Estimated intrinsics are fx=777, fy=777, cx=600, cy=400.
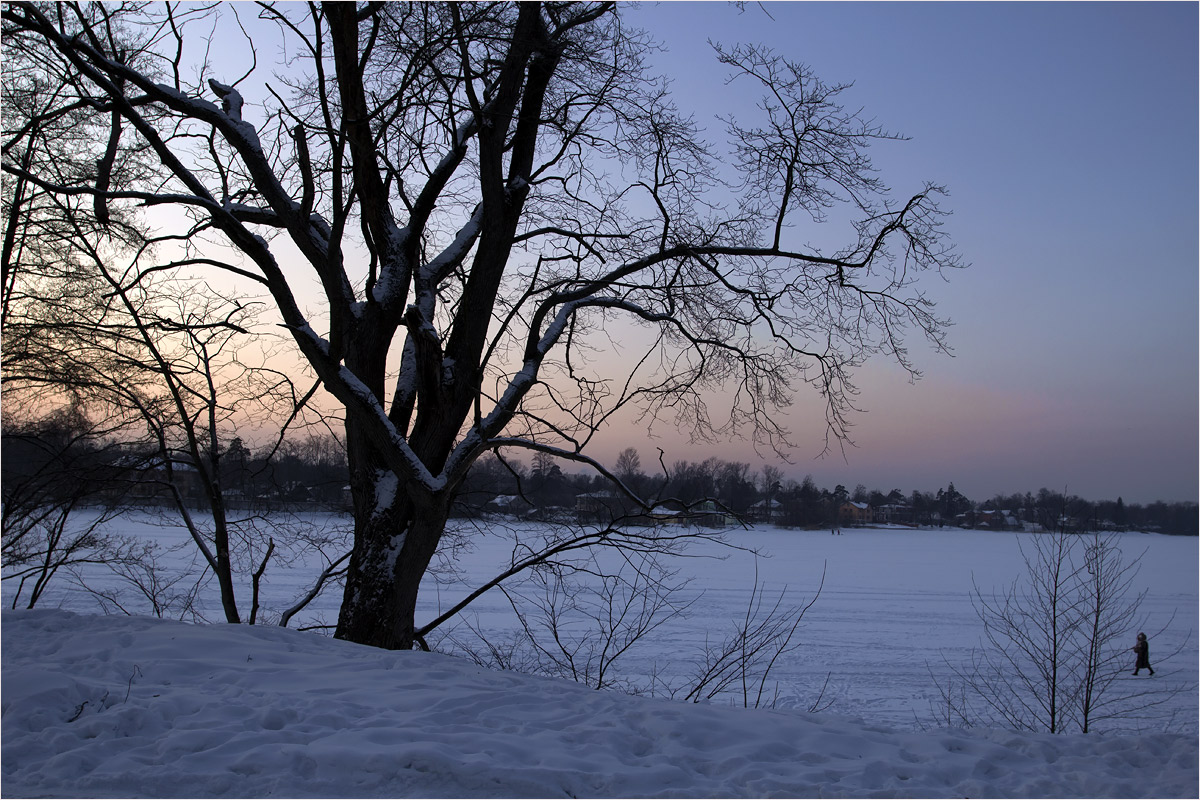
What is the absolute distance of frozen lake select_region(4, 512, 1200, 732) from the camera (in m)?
16.1

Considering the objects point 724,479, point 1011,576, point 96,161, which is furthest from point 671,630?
point 1011,576

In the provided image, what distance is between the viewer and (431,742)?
392 cm

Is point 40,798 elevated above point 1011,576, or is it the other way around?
point 40,798

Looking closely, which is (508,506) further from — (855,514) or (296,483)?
(855,514)

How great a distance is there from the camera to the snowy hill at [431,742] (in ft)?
11.7

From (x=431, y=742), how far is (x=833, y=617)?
25083 mm

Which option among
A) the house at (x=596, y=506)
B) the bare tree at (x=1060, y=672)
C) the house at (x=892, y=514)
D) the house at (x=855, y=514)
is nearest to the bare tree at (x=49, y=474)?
the house at (x=596, y=506)

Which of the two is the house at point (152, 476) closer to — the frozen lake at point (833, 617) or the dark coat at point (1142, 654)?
the frozen lake at point (833, 617)

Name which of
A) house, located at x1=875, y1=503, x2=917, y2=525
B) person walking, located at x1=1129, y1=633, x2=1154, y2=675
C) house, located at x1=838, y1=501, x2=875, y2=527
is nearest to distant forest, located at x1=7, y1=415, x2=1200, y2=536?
person walking, located at x1=1129, y1=633, x2=1154, y2=675

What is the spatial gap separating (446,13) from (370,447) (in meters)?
3.83

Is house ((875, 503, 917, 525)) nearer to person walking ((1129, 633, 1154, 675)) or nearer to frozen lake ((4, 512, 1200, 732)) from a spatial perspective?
frozen lake ((4, 512, 1200, 732))

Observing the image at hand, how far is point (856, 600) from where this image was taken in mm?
31000

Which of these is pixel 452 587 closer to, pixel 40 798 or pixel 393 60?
pixel 393 60

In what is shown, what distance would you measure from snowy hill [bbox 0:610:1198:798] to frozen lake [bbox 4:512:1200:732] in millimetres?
2542
